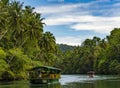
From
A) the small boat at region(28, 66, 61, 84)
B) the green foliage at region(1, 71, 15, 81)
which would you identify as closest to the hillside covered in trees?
the green foliage at region(1, 71, 15, 81)

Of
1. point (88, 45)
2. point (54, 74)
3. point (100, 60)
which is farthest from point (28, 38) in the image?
point (88, 45)

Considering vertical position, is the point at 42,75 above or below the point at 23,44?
below

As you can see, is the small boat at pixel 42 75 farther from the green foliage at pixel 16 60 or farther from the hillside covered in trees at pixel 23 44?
the green foliage at pixel 16 60

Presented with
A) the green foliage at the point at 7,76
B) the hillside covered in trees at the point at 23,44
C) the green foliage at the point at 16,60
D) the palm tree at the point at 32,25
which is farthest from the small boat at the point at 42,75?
the palm tree at the point at 32,25

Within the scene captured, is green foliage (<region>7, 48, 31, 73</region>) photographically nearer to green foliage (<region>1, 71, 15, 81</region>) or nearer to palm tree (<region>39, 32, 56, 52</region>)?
green foliage (<region>1, 71, 15, 81</region>)

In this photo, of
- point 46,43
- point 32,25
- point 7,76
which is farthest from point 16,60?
point 46,43

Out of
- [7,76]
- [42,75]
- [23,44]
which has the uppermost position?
[23,44]

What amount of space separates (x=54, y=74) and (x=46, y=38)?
4600 cm

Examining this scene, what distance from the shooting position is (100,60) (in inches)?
6432

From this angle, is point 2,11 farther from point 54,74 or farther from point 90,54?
point 90,54

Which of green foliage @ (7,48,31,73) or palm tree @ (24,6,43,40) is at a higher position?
palm tree @ (24,6,43,40)

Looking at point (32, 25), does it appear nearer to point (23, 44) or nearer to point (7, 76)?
point (23, 44)

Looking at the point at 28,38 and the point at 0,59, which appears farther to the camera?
the point at 28,38

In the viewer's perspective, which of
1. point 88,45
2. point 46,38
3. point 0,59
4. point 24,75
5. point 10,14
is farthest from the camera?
point 88,45
